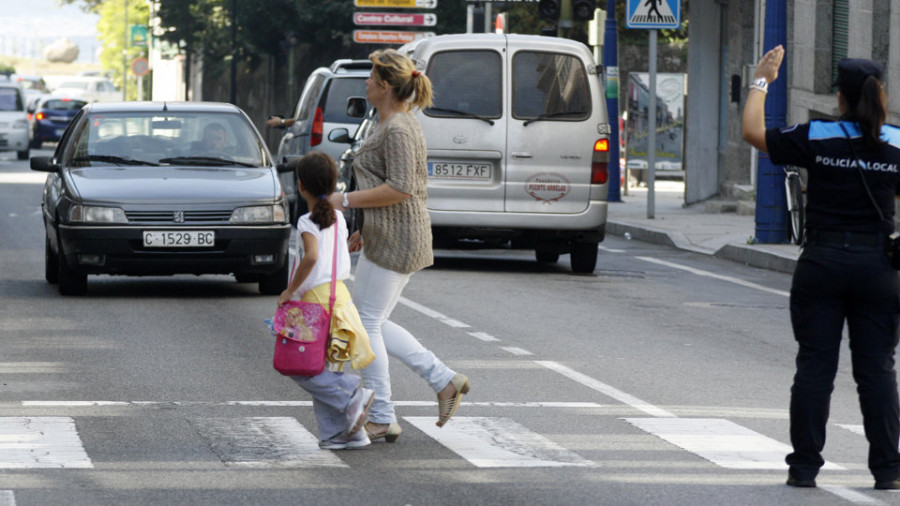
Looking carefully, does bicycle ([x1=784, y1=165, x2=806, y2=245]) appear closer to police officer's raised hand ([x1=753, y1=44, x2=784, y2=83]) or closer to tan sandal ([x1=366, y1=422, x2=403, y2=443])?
tan sandal ([x1=366, y1=422, x2=403, y2=443])

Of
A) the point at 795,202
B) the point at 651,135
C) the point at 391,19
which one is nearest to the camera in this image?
the point at 795,202

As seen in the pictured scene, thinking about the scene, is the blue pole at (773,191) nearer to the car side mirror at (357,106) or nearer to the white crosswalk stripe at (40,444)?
the car side mirror at (357,106)

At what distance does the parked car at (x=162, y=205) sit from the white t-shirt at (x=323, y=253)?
19.1 ft

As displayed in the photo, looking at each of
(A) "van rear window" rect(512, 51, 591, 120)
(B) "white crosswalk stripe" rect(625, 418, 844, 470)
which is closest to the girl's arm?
(B) "white crosswalk stripe" rect(625, 418, 844, 470)

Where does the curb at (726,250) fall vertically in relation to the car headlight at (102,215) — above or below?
below

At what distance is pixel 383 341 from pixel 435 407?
1.14 m

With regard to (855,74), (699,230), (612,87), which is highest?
(855,74)

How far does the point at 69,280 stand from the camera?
13.7 meters

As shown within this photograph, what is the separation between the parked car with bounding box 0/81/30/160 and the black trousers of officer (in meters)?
40.1

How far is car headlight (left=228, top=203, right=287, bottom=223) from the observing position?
13.4m

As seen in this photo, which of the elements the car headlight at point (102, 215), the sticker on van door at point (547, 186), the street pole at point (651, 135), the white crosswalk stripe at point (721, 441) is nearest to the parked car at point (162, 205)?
the car headlight at point (102, 215)

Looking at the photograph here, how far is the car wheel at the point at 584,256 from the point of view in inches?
659

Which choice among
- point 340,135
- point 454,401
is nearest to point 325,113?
point 340,135

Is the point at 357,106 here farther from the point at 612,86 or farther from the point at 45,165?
the point at 612,86
